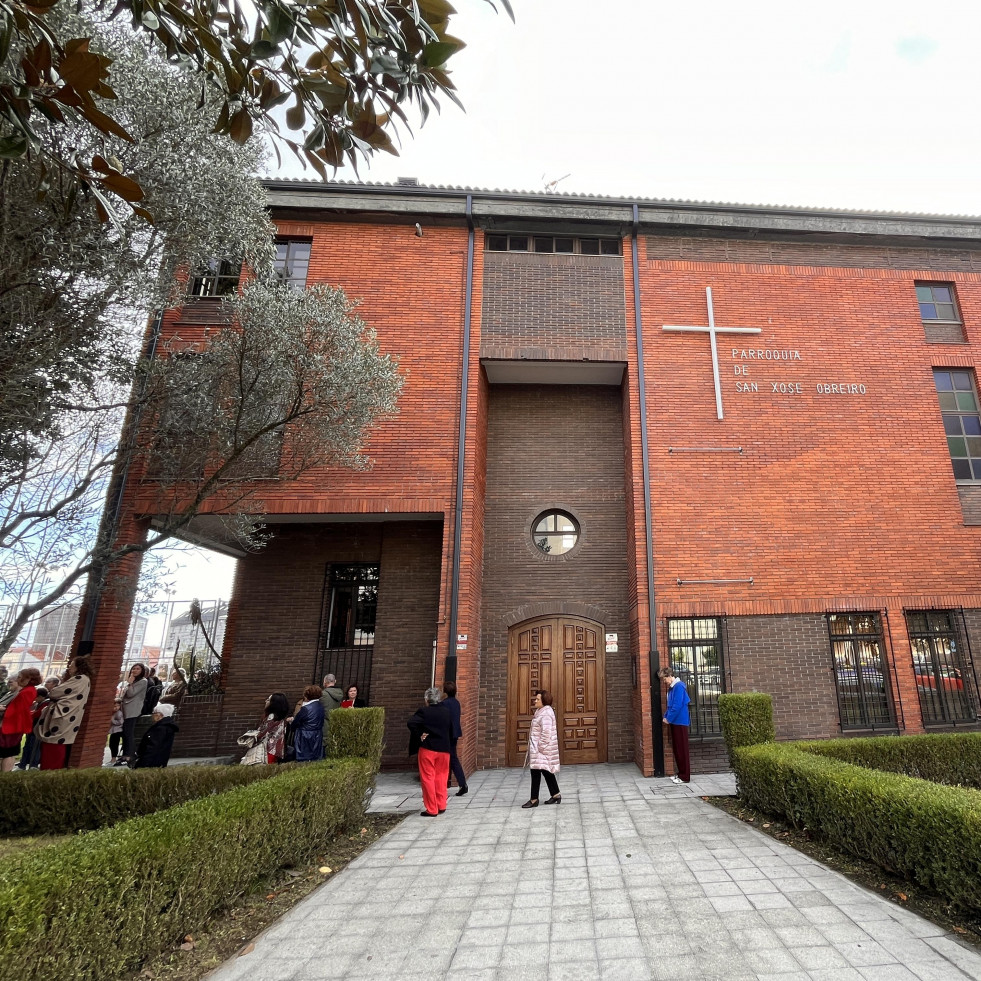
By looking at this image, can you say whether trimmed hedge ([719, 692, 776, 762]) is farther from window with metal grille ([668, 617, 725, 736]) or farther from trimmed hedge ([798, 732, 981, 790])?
window with metal grille ([668, 617, 725, 736])

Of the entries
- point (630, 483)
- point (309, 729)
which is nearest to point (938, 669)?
point (630, 483)

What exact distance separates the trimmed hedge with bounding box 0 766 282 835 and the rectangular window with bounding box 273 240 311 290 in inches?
336

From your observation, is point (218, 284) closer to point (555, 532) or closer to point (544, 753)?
point (555, 532)

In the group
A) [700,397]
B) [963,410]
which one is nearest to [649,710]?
[700,397]

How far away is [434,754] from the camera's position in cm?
652

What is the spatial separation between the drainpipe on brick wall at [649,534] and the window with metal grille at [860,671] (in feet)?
10.1

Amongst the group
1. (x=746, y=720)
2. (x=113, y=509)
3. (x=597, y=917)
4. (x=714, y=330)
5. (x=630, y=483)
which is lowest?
(x=597, y=917)

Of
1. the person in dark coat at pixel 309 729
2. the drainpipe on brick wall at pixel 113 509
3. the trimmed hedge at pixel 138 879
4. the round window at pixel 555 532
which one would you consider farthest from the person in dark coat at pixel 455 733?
the drainpipe on brick wall at pixel 113 509

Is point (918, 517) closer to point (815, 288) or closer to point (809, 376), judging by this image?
point (809, 376)

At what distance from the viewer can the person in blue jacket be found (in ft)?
25.7

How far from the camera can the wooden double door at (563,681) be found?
9.37 m

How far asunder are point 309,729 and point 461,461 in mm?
4733

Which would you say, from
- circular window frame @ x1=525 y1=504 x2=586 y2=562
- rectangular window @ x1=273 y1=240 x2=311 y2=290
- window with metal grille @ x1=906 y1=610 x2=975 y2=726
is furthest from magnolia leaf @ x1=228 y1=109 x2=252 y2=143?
window with metal grille @ x1=906 y1=610 x2=975 y2=726

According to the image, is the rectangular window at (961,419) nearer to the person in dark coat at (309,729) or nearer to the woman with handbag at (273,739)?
the person in dark coat at (309,729)
